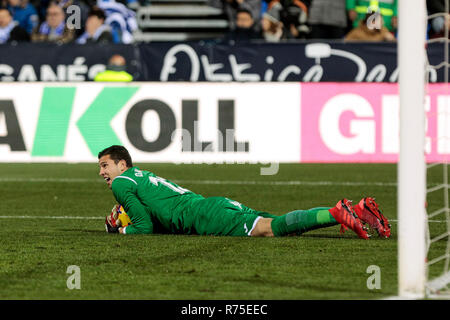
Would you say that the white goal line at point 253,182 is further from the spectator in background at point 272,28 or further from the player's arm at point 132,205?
the spectator in background at point 272,28

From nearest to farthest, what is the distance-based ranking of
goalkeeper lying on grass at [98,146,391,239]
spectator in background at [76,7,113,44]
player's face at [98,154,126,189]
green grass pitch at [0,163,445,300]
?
green grass pitch at [0,163,445,300], goalkeeper lying on grass at [98,146,391,239], player's face at [98,154,126,189], spectator in background at [76,7,113,44]

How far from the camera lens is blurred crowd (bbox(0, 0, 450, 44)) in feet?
61.9

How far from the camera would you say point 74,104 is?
15.8 metres

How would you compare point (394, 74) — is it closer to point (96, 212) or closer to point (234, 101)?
point (234, 101)

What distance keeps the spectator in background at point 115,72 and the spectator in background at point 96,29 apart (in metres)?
0.87

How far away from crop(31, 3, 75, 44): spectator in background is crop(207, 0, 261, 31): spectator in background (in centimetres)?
318

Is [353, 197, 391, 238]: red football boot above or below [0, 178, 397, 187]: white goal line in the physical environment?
below

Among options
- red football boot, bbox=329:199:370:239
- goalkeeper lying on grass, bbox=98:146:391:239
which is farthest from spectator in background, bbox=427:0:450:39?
red football boot, bbox=329:199:370:239

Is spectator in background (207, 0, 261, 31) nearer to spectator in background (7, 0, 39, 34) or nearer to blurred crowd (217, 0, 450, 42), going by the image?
blurred crowd (217, 0, 450, 42)

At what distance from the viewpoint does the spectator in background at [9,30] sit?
773 inches

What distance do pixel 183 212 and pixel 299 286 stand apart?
2314 mm

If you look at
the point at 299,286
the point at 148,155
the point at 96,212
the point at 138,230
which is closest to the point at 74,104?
the point at 148,155

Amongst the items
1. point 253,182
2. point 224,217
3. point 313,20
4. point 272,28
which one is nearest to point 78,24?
point 272,28

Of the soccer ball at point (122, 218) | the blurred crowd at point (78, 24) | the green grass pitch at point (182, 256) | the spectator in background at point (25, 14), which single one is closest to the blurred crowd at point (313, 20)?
the blurred crowd at point (78, 24)
